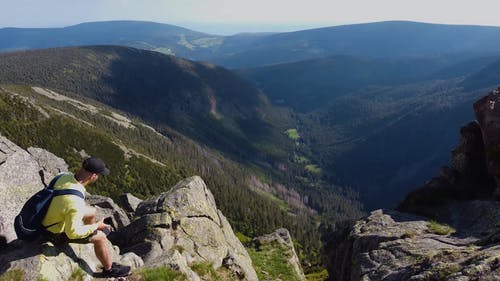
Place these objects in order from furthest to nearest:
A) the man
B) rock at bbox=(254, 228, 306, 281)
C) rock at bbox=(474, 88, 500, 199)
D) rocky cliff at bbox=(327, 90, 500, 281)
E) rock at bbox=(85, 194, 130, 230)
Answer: rock at bbox=(254, 228, 306, 281), rock at bbox=(474, 88, 500, 199), rock at bbox=(85, 194, 130, 230), rocky cliff at bbox=(327, 90, 500, 281), the man

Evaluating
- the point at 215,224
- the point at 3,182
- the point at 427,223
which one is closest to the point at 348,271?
the point at 427,223

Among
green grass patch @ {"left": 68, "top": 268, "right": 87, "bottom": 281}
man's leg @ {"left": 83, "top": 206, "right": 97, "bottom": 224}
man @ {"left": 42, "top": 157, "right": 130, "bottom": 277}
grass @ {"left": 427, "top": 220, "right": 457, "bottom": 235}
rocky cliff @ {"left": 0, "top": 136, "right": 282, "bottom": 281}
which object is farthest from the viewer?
grass @ {"left": 427, "top": 220, "right": 457, "bottom": 235}

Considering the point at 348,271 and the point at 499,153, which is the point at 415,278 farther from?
the point at 499,153

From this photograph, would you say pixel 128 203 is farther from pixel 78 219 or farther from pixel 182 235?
pixel 78 219

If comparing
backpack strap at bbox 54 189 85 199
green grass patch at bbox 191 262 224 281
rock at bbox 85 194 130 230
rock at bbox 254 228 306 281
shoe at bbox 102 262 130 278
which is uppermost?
backpack strap at bbox 54 189 85 199

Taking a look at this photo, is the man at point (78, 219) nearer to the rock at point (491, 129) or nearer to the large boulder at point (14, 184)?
the large boulder at point (14, 184)

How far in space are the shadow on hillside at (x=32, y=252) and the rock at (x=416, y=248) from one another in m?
16.9

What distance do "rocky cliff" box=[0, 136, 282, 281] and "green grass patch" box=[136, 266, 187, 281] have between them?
22.5 inches

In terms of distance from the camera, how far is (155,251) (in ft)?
81.9

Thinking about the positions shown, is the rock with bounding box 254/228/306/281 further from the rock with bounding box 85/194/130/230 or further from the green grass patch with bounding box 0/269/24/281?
the green grass patch with bounding box 0/269/24/281

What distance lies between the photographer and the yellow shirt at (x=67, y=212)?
1731 cm

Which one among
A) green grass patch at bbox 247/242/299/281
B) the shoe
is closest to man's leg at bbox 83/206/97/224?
the shoe

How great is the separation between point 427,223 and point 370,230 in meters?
5.31

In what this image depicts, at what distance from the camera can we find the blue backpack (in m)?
17.4
